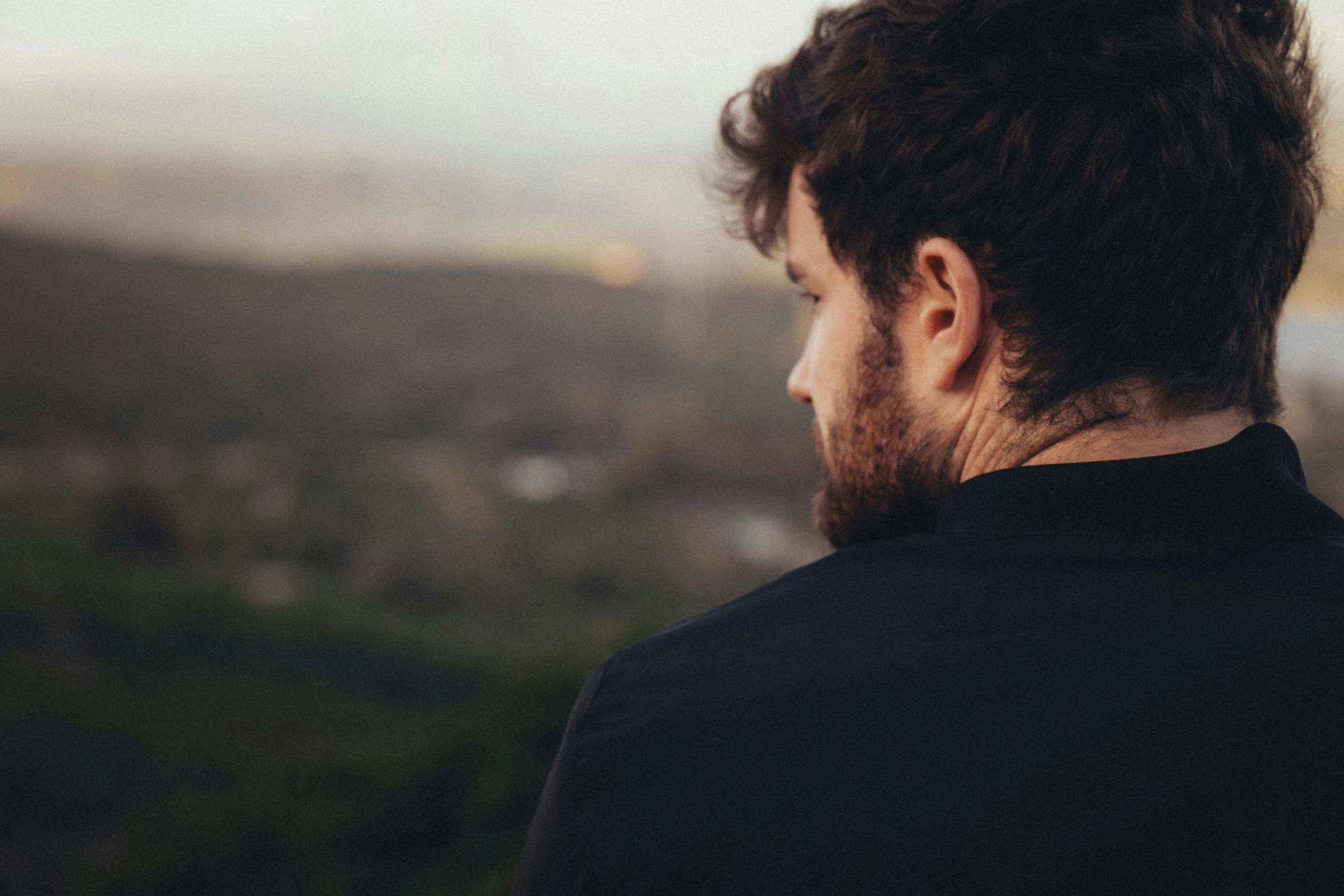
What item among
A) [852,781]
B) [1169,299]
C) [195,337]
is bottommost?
[852,781]

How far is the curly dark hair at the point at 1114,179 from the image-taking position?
867 millimetres

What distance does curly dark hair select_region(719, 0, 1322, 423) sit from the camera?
2.85 ft

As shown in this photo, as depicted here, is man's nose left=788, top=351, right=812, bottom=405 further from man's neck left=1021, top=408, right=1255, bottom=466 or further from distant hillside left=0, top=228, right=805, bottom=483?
distant hillside left=0, top=228, right=805, bottom=483

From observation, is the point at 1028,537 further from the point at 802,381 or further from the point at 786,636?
the point at 802,381

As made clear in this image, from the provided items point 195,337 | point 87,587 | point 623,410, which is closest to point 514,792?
point 87,587

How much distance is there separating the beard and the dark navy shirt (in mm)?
245

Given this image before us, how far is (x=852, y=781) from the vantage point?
24.0 inches

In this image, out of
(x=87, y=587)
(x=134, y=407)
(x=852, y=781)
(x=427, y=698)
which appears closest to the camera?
(x=852, y=781)

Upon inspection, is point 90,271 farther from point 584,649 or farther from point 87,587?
point 584,649

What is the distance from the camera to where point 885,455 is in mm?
1038

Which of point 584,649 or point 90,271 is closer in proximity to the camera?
point 584,649

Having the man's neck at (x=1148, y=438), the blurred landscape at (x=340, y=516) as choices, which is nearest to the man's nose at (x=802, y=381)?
the man's neck at (x=1148, y=438)

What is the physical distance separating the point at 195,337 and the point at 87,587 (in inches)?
59.9

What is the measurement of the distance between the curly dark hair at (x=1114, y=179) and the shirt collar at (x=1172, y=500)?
0.14 meters
